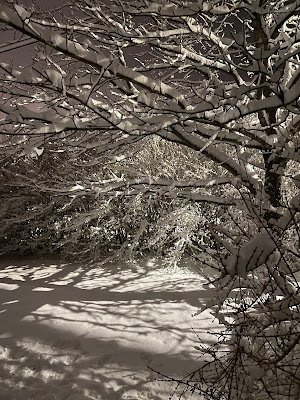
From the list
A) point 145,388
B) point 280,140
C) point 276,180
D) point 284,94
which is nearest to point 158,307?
point 145,388

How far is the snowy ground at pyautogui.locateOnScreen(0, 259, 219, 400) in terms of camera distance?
4.06 m

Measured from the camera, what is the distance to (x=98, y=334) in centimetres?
542

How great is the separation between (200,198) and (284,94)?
2304 mm

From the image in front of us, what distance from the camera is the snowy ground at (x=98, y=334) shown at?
4.06 meters

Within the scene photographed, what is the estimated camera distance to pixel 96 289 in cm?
788

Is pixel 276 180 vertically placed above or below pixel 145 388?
above

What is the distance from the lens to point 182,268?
31.3 ft

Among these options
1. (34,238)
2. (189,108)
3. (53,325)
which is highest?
(189,108)

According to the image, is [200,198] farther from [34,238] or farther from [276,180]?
[34,238]

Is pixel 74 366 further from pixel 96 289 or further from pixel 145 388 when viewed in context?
pixel 96 289

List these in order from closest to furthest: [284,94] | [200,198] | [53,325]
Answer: [284,94] < [200,198] < [53,325]

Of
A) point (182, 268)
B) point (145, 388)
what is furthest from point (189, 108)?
point (182, 268)

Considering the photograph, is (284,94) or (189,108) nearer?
(284,94)

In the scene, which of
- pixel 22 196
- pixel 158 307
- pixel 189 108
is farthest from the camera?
pixel 22 196
